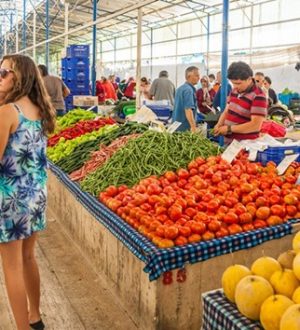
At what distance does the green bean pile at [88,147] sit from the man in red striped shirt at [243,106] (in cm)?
108

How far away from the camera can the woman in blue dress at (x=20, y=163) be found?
245 cm

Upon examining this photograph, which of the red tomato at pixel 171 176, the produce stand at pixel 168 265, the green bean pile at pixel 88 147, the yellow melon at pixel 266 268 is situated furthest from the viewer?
the green bean pile at pixel 88 147

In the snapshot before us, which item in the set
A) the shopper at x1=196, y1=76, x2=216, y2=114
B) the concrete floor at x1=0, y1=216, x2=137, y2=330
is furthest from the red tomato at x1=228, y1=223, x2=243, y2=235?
the shopper at x1=196, y1=76, x2=216, y2=114

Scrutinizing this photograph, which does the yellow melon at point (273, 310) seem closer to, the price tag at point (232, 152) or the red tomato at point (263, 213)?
the red tomato at point (263, 213)

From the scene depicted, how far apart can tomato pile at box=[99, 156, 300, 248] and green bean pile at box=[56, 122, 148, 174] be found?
52.5 inches

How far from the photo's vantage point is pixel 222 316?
1674 mm

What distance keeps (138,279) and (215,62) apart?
52.0 ft

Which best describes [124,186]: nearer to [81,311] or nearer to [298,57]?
[81,311]

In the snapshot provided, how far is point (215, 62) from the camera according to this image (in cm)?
1775

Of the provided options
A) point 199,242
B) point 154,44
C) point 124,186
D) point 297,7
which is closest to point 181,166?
point 124,186

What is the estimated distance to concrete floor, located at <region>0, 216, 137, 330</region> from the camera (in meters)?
3.12

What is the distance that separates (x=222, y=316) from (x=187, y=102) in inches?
177

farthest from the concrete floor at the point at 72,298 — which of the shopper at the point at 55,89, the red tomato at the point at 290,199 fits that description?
the shopper at the point at 55,89

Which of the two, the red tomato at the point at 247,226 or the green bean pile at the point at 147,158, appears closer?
the red tomato at the point at 247,226
